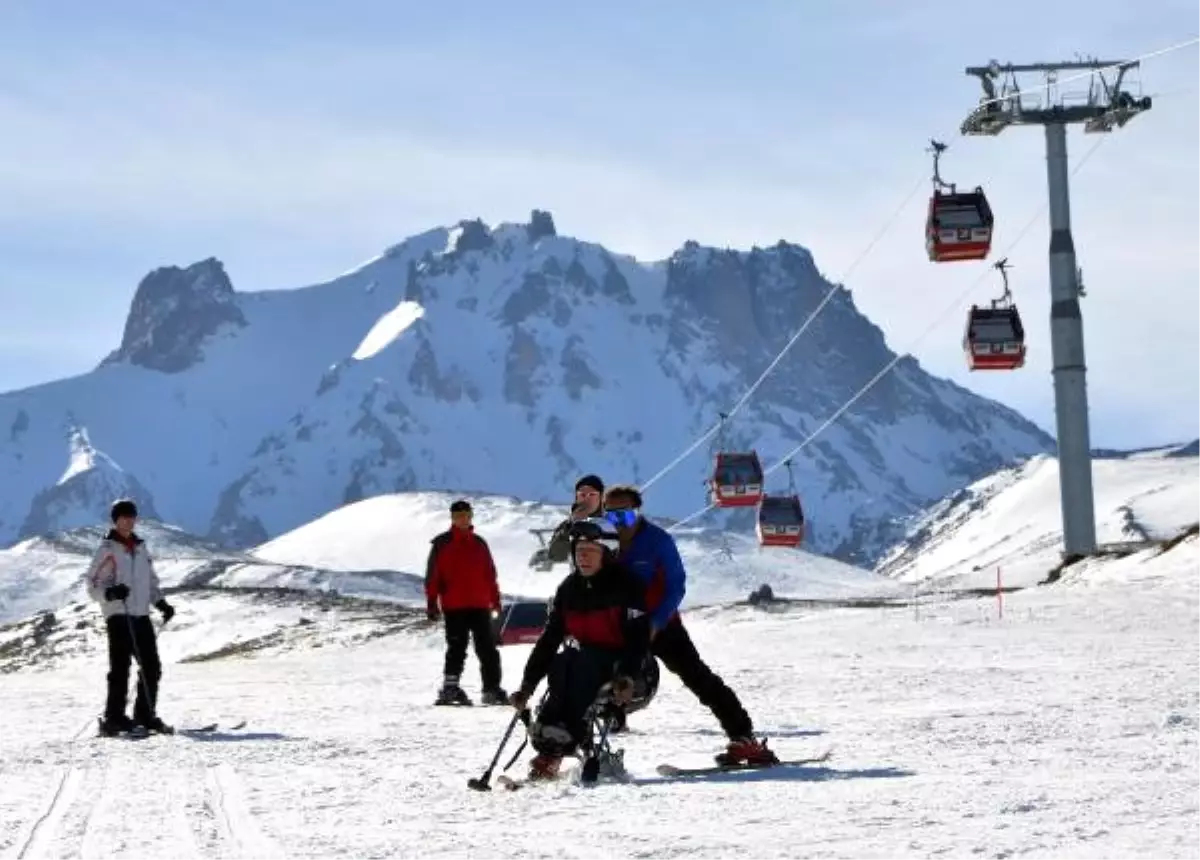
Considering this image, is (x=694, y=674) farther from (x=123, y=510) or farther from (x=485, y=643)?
(x=485, y=643)

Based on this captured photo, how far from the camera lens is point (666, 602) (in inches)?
410

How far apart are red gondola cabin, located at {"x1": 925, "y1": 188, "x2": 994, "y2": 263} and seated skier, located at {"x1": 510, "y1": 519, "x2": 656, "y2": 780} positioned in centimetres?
3373

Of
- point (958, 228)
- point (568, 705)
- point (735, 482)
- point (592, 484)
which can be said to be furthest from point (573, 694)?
point (735, 482)

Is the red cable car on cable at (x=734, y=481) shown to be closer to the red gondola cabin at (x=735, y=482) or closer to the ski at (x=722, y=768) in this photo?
the red gondola cabin at (x=735, y=482)

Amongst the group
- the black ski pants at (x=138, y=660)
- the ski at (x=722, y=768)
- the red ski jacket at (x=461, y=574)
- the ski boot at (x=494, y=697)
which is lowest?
the ski boot at (x=494, y=697)

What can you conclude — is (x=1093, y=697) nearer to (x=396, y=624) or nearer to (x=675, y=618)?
(x=675, y=618)

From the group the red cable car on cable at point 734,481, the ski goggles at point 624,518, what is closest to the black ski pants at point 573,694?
the ski goggles at point 624,518

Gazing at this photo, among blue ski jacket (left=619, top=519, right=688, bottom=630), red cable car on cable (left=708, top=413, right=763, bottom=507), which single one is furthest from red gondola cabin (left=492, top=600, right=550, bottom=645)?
blue ski jacket (left=619, top=519, right=688, bottom=630)

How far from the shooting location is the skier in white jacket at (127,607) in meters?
15.2

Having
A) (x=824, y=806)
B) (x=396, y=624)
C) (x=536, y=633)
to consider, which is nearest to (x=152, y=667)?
(x=824, y=806)

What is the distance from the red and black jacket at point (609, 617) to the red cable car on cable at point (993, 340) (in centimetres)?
3665

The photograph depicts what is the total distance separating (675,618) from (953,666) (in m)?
7.98

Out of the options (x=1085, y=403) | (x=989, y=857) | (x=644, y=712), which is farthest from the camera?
(x=1085, y=403)

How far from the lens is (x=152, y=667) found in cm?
1548
